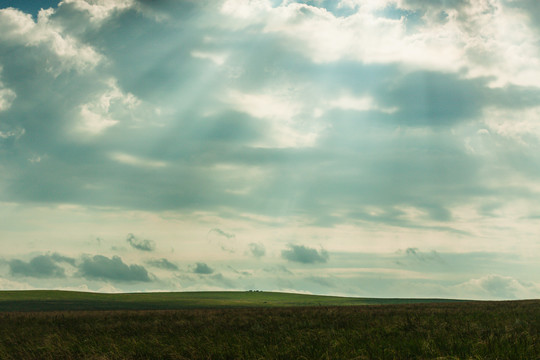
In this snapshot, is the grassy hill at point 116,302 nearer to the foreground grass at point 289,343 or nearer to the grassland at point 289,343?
the foreground grass at point 289,343

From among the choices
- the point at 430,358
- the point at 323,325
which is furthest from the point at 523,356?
the point at 323,325

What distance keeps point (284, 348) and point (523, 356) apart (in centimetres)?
574

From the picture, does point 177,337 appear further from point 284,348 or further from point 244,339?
point 284,348

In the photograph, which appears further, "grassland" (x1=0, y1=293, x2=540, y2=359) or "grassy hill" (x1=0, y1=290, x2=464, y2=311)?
"grassy hill" (x1=0, y1=290, x2=464, y2=311)

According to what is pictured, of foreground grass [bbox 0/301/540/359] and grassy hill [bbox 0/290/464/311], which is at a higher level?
foreground grass [bbox 0/301/540/359]

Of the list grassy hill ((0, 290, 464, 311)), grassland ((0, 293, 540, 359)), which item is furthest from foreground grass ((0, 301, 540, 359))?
grassy hill ((0, 290, 464, 311))

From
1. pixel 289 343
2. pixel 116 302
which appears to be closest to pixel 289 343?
pixel 289 343

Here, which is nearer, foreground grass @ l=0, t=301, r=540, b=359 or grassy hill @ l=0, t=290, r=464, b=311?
foreground grass @ l=0, t=301, r=540, b=359

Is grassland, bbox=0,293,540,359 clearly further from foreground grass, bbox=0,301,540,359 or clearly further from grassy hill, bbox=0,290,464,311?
grassy hill, bbox=0,290,464,311

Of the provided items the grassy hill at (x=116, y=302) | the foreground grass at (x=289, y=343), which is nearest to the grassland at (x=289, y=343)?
the foreground grass at (x=289, y=343)

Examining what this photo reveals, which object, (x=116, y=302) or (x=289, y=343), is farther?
(x=116, y=302)

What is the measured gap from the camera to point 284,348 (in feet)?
42.1

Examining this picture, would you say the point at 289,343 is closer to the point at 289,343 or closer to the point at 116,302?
the point at 289,343

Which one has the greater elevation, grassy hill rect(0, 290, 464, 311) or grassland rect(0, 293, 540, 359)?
grassland rect(0, 293, 540, 359)
